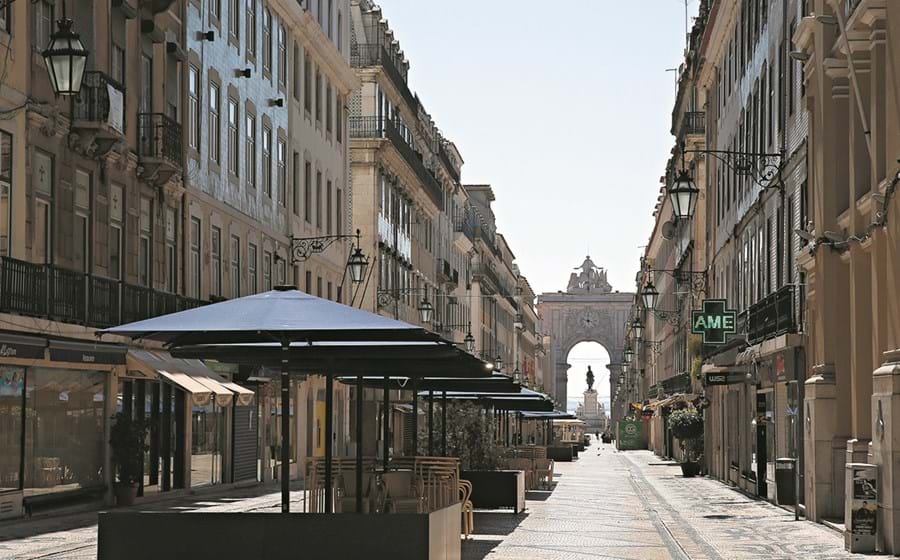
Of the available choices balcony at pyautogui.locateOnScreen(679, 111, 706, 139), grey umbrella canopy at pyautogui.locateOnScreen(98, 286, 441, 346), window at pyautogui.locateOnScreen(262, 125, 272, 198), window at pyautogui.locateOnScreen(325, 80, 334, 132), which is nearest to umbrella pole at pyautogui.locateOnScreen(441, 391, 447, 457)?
grey umbrella canopy at pyautogui.locateOnScreen(98, 286, 441, 346)

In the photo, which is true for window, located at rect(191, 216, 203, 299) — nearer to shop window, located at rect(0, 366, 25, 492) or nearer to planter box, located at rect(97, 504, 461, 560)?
shop window, located at rect(0, 366, 25, 492)

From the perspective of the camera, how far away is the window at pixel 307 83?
5225 centimetres

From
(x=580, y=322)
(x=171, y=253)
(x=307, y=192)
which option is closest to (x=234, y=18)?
(x=171, y=253)

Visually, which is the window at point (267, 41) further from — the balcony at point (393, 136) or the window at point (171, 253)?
the balcony at point (393, 136)

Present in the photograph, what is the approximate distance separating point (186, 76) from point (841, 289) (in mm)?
17756

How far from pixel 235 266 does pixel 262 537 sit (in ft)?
98.6

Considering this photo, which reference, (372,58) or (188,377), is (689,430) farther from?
(188,377)

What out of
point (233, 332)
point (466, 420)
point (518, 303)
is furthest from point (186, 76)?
point (518, 303)

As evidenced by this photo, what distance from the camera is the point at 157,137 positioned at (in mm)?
34344

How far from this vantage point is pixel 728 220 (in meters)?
45.7

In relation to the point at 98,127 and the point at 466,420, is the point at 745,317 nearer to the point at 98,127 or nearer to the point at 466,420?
the point at 466,420

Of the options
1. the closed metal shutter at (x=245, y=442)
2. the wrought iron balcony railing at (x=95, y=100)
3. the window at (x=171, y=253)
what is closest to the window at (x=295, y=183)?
the closed metal shutter at (x=245, y=442)

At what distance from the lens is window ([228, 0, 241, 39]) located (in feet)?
137

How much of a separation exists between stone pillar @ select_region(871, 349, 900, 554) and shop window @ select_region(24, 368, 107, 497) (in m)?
14.4
